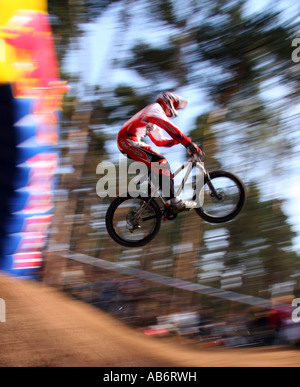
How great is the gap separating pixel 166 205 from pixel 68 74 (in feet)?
23.8

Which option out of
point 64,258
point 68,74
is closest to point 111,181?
point 64,258

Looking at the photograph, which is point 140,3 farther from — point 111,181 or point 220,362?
point 220,362

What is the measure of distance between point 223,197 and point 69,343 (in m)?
3.09

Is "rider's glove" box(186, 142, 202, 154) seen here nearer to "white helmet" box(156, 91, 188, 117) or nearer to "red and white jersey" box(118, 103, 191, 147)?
"red and white jersey" box(118, 103, 191, 147)

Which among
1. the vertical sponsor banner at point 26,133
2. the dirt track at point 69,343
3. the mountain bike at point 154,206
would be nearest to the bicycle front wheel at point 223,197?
the mountain bike at point 154,206

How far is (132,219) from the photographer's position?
191 inches

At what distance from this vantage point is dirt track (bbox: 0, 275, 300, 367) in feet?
16.1

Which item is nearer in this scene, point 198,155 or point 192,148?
point 192,148

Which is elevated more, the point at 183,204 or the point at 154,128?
the point at 154,128

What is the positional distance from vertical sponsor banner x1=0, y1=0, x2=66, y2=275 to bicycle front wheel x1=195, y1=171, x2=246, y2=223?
3.56m

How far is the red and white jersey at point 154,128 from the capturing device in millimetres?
4324
